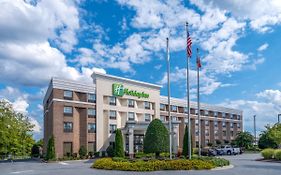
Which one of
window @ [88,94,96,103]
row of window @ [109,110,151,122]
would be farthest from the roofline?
row of window @ [109,110,151,122]

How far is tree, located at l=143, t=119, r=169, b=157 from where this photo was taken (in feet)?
111

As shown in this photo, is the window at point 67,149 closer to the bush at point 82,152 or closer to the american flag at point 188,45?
the bush at point 82,152

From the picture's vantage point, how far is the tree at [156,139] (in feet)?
111

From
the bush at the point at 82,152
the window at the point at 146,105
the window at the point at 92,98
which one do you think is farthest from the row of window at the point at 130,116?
the bush at the point at 82,152

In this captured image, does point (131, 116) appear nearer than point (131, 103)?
Yes

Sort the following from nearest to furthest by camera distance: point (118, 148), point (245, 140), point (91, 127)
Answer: point (118, 148), point (91, 127), point (245, 140)

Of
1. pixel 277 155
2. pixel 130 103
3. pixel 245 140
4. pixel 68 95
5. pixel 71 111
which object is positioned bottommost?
pixel 245 140

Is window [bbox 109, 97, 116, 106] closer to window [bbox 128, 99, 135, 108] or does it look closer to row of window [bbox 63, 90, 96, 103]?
row of window [bbox 63, 90, 96, 103]

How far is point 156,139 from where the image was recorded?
111 feet

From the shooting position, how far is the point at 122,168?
90.3 feet

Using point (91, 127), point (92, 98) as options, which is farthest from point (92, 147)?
point (92, 98)

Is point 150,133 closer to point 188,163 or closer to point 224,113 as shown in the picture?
point 188,163

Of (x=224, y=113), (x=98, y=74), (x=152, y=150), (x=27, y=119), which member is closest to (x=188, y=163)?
(x=152, y=150)

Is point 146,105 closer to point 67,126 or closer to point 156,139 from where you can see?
point 67,126
